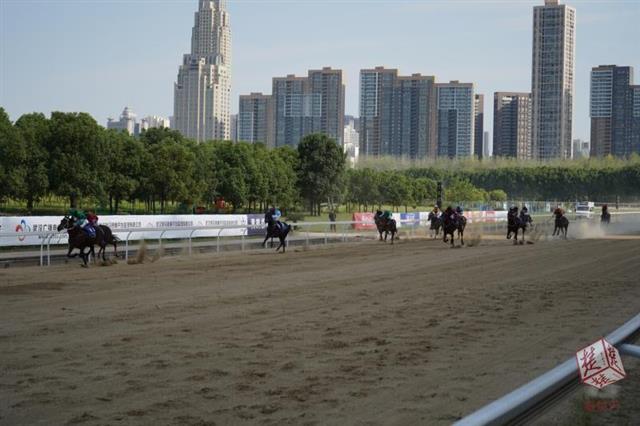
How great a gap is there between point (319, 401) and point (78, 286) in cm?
1013

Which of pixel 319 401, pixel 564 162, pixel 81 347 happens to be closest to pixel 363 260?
pixel 81 347

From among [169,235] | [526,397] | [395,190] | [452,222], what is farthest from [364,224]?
[395,190]

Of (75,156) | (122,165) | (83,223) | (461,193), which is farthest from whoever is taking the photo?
(461,193)

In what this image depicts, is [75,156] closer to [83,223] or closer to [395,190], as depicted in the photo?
[83,223]

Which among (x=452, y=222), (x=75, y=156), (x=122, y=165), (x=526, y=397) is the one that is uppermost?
(x=75, y=156)

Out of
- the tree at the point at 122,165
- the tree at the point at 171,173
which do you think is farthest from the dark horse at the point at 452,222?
the tree at the point at 171,173

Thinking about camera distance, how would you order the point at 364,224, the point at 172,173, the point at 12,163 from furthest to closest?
the point at 172,173 → the point at 12,163 → the point at 364,224

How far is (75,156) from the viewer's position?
4756cm

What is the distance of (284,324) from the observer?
10734 millimetres

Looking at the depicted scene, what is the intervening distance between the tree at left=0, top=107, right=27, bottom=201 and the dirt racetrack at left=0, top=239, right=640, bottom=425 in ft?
92.3

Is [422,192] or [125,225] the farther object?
[422,192]

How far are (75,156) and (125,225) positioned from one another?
1963 cm

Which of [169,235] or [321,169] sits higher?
[321,169]

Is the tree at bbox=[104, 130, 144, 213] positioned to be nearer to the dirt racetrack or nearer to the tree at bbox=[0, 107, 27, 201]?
the tree at bbox=[0, 107, 27, 201]
